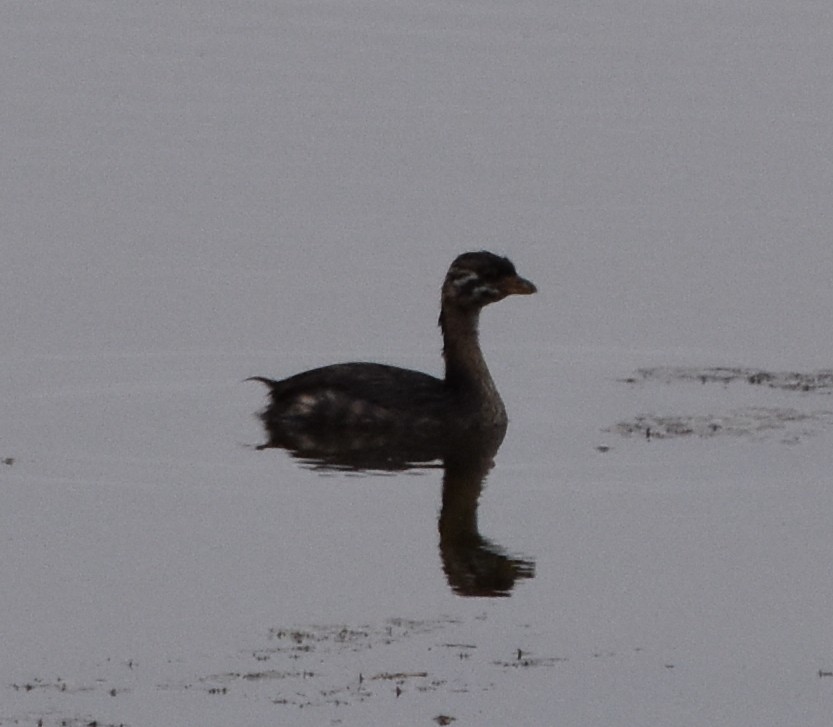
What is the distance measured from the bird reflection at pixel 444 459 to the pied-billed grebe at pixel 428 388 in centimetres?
9

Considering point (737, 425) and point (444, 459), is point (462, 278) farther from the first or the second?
point (737, 425)

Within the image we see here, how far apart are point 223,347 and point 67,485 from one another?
4.48 m

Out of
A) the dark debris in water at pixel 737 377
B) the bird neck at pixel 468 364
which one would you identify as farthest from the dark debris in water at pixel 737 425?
the bird neck at pixel 468 364

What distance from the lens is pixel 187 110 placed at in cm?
3148

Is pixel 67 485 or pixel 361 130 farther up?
pixel 361 130

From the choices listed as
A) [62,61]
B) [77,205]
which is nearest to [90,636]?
[77,205]

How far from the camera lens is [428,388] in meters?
19.2

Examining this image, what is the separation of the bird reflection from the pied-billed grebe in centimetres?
9

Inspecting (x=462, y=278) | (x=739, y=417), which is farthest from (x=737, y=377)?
(x=462, y=278)

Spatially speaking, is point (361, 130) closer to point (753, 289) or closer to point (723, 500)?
point (753, 289)

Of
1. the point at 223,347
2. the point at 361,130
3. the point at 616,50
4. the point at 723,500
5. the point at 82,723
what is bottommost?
the point at 82,723

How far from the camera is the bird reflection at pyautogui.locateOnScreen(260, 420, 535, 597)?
1571 centimetres

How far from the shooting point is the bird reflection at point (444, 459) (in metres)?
15.7

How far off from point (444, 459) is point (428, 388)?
92 cm
